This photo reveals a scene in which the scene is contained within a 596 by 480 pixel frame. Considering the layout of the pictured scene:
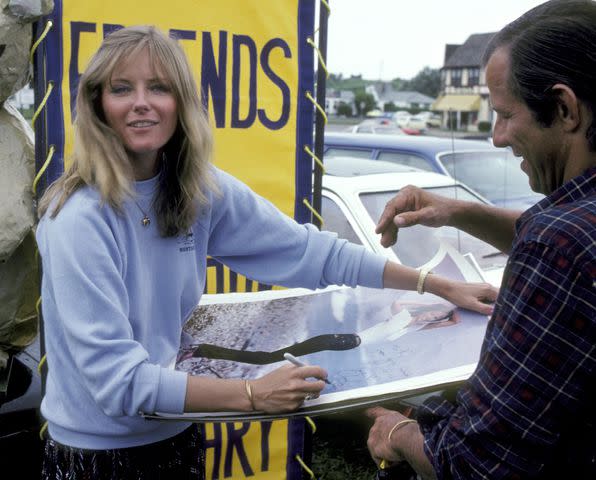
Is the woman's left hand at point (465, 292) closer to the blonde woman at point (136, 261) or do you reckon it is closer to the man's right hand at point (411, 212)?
the man's right hand at point (411, 212)

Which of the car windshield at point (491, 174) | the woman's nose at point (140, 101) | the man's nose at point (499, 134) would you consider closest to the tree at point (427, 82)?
the car windshield at point (491, 174)

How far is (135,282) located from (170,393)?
0.95 ft

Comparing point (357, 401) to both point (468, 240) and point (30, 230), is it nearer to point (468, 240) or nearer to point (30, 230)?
point (30, 230)

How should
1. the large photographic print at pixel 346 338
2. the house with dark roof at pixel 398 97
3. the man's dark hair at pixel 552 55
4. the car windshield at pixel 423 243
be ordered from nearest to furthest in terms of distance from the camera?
the man's dark hair at pixel 552 55
the large photographic print at pixel 346 338
the car windshield at pixel 423 243
the house with dark roof at pixel 398 97

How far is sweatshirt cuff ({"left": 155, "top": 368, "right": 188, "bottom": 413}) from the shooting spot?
1.54m

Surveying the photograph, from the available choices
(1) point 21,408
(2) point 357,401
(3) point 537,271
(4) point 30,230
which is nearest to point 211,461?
(1) point 21,408

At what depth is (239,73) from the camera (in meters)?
2.89

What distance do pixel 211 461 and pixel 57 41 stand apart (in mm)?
1713

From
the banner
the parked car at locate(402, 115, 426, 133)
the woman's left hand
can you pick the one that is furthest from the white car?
the parked car at locate(402, 115, 426, 133)

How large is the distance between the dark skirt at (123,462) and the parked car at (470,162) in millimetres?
5335

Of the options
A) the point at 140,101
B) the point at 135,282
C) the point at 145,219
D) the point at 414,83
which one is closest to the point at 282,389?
the point at 135,282

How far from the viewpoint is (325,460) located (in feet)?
14.2

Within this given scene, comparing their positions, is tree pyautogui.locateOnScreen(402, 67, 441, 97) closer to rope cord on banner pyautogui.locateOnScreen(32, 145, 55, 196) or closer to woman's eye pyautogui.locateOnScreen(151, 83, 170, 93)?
rope cord on banner pyautogui.locateOnScreen(32, 145, 55, 196)

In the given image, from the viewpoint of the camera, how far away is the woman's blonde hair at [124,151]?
168 cm
